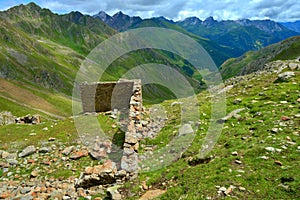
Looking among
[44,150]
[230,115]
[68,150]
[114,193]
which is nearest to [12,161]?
[44,150]

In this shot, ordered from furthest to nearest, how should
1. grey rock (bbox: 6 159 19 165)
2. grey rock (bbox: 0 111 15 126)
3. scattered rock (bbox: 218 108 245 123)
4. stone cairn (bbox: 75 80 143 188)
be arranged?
grey rock (bbox: 0 111 15 126) < scattered rock (bbox: 218 108 245 123) < grey rock (bbox: 6 159 19 165) < stone cairn (bbox: 75 80 143 188)

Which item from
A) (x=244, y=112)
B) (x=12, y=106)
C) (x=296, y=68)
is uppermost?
(x=296, y=68)

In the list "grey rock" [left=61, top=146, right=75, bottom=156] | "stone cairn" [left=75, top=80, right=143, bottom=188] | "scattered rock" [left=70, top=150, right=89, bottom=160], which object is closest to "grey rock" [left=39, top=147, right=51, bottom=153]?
"grey rock" [left=61, top=146, right=75, bottom=156]

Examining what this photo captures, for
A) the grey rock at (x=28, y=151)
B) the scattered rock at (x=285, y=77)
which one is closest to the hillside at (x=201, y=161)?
the grey rock at (x=28, y=151)

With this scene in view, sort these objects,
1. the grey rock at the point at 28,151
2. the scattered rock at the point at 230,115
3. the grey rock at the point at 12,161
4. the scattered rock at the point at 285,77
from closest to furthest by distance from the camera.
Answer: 1. the grey rock at the point at 12,161
2. the grey rock at the point at 28,151
3. the scattered rock at the point at 230,115
4. the scattered rock at the point at 285,77

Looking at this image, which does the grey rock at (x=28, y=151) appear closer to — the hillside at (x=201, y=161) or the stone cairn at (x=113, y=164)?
the hillside at (x=201, y=161)

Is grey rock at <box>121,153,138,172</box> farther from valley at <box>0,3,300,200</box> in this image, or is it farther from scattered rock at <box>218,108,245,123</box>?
scattered rock at <box>218,108,245,123</box>

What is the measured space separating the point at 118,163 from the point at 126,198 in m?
4.07

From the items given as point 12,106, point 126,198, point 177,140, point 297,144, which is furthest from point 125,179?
point 12,106

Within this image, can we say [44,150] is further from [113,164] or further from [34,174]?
[113,164]

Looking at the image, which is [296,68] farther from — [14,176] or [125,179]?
[14,176]

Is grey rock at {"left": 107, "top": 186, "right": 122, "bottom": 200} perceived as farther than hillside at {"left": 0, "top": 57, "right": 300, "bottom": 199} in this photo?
Yes

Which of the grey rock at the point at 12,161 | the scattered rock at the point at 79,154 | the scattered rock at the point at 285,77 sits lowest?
the grey rock at the point at 12,161

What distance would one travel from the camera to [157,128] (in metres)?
19.8
